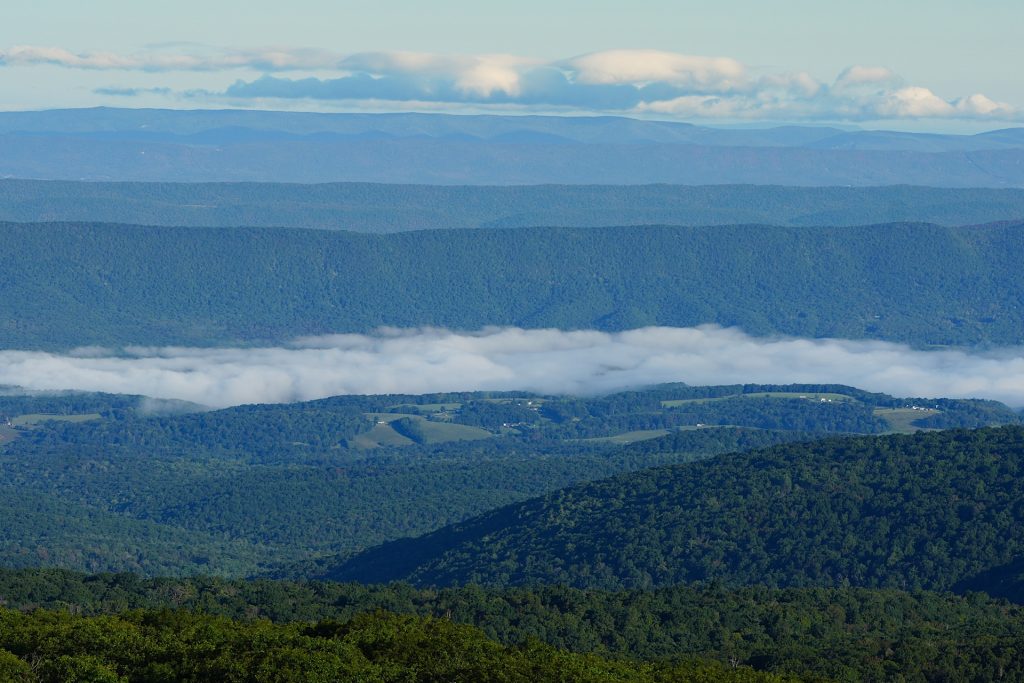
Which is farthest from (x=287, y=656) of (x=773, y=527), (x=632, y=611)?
(x=773, y=527)

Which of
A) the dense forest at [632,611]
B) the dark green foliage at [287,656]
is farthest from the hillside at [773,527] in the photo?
the dark green foliage at [287,656]

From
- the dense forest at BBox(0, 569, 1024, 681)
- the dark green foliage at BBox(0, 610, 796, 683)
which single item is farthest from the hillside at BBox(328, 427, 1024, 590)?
the dark green foliage at BBox(0, 610, 796, 683)

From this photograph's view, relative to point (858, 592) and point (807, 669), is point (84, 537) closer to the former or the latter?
point (858, 592)

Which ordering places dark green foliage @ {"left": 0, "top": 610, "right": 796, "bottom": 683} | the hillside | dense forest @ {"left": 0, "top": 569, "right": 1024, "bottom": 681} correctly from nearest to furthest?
dark green foliage @ {"left": 0, "top": 610, "right": 796, "bottom": 683}, dense forest @ {"left": 0, "top": 569, "right": 1024, "bottom": 681}, the hillside

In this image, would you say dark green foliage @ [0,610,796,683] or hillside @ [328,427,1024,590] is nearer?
dark green foliage @ [0,610,796,683]

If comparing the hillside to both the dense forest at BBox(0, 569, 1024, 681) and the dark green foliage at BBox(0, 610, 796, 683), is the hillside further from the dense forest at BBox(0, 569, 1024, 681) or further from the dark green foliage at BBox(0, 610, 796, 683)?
the dark green foliage at BBox(0, 610, 796, 683)

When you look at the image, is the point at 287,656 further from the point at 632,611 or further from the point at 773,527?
the point at 773,527

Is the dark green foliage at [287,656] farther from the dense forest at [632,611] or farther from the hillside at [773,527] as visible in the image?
the hillside at [773,527]
